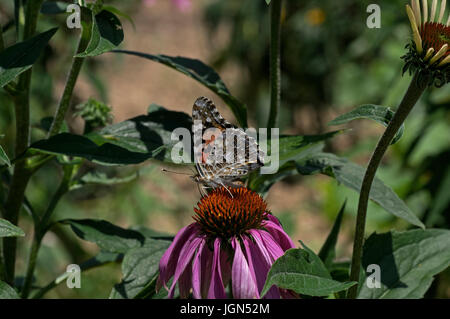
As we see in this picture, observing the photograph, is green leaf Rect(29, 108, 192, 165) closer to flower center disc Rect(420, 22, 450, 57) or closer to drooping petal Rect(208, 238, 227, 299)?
drooping petal Rect(208, 238, 227, 299)

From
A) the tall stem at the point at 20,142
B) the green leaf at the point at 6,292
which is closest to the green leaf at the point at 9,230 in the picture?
the green leaf at the point at 6,292

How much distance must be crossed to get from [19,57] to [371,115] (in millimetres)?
394

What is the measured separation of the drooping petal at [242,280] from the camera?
1.77 feet

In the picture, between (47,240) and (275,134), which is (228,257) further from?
(47,240)

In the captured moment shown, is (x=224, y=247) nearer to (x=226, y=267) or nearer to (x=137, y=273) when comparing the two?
(x=226, y=267)

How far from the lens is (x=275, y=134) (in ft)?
2.41

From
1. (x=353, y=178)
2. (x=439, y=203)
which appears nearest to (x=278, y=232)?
(x=353, y=178)

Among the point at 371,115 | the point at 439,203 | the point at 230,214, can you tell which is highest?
the point at 371,115

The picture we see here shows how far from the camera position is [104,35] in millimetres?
594

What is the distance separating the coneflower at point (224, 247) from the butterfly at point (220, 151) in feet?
0.07

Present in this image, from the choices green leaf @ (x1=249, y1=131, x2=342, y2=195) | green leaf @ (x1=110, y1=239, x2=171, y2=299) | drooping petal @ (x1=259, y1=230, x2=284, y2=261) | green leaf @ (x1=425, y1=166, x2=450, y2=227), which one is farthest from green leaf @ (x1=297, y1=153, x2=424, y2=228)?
green leaf @ (x1=425, y1=166, x2=450, y2=227)

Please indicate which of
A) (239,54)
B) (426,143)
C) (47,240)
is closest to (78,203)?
(47,240)

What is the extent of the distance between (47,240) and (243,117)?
4.69 ft

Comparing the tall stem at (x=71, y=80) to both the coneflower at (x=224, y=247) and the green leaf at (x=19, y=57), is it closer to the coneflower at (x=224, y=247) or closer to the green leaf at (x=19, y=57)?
the green leaf at (x=19, y=57)
